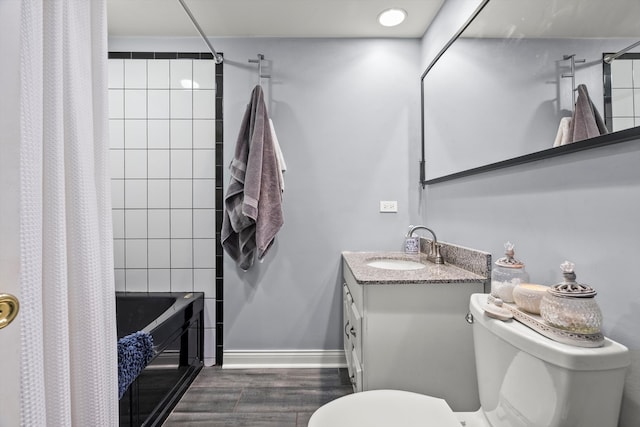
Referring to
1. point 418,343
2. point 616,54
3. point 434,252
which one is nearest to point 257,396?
point 418,343

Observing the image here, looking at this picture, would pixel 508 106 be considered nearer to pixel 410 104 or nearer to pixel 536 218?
pixel 536 218

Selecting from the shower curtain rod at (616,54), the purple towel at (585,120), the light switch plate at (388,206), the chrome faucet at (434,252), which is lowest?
the chrome faucet at (434,252)

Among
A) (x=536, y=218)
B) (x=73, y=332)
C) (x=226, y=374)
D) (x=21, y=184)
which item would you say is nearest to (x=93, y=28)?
(x=21, y=184)

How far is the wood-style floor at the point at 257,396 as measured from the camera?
58.8 inches

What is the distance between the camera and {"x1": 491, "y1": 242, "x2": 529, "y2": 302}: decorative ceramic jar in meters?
0.89

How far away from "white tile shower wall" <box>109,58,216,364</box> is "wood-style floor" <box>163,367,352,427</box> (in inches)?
11.1

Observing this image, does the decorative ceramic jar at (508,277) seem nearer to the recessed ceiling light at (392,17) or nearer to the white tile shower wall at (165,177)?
the recessed ceiling light at (392,17)

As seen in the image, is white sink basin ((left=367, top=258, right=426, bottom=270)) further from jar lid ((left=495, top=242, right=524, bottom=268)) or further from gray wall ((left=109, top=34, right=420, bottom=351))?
jar lid ((left=495, top=242, right=524, bottom=268))

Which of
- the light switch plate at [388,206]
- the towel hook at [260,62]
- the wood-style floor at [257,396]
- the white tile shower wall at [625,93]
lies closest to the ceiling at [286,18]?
the towel hook at [260,62]

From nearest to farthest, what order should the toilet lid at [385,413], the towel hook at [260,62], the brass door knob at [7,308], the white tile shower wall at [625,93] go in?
the brass door knob at [7,308], the white tile shower wall at [625,93], the toilet lid at [385,413], the towel hook at [260,62]

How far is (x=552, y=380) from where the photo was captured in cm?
63

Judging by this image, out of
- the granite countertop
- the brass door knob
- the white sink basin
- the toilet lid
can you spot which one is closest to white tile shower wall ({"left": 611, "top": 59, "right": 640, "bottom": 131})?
the granite countertop

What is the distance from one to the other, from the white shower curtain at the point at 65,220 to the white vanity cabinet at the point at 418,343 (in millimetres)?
944

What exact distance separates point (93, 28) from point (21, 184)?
Answer: 1.56 feet
